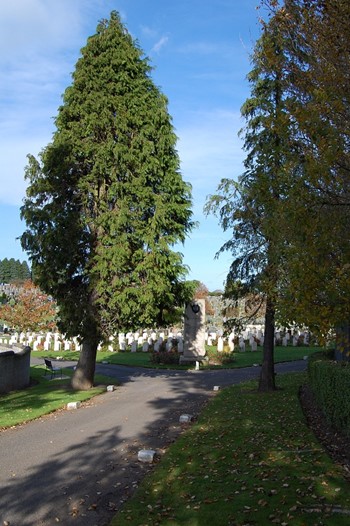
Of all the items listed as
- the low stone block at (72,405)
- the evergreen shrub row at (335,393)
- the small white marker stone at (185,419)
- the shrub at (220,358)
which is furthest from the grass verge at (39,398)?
A: the shrub at (220,358)

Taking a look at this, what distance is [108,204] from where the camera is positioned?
17.3 m

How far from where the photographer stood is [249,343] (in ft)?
107

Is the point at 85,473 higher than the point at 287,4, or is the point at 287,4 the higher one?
the point at 287,4

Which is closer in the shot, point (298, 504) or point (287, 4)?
point (298, 504)

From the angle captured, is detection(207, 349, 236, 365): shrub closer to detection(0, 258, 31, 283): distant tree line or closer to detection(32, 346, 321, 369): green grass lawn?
detection(32, 346, 321, 369): green grass lawn

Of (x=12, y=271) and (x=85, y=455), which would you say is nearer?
(x=85, y=455)

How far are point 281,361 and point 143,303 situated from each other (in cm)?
1210

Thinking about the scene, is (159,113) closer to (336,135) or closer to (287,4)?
(287,4)

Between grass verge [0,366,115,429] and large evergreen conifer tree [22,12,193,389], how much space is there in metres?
0.94

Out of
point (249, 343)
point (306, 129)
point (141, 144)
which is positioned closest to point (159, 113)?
point (141, 144)

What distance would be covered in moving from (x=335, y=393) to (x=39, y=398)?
903 centimetres

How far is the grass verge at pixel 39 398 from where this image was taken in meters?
12.0

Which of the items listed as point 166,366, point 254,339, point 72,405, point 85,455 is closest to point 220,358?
point 166,366

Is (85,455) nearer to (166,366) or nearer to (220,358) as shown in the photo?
(166,366)
